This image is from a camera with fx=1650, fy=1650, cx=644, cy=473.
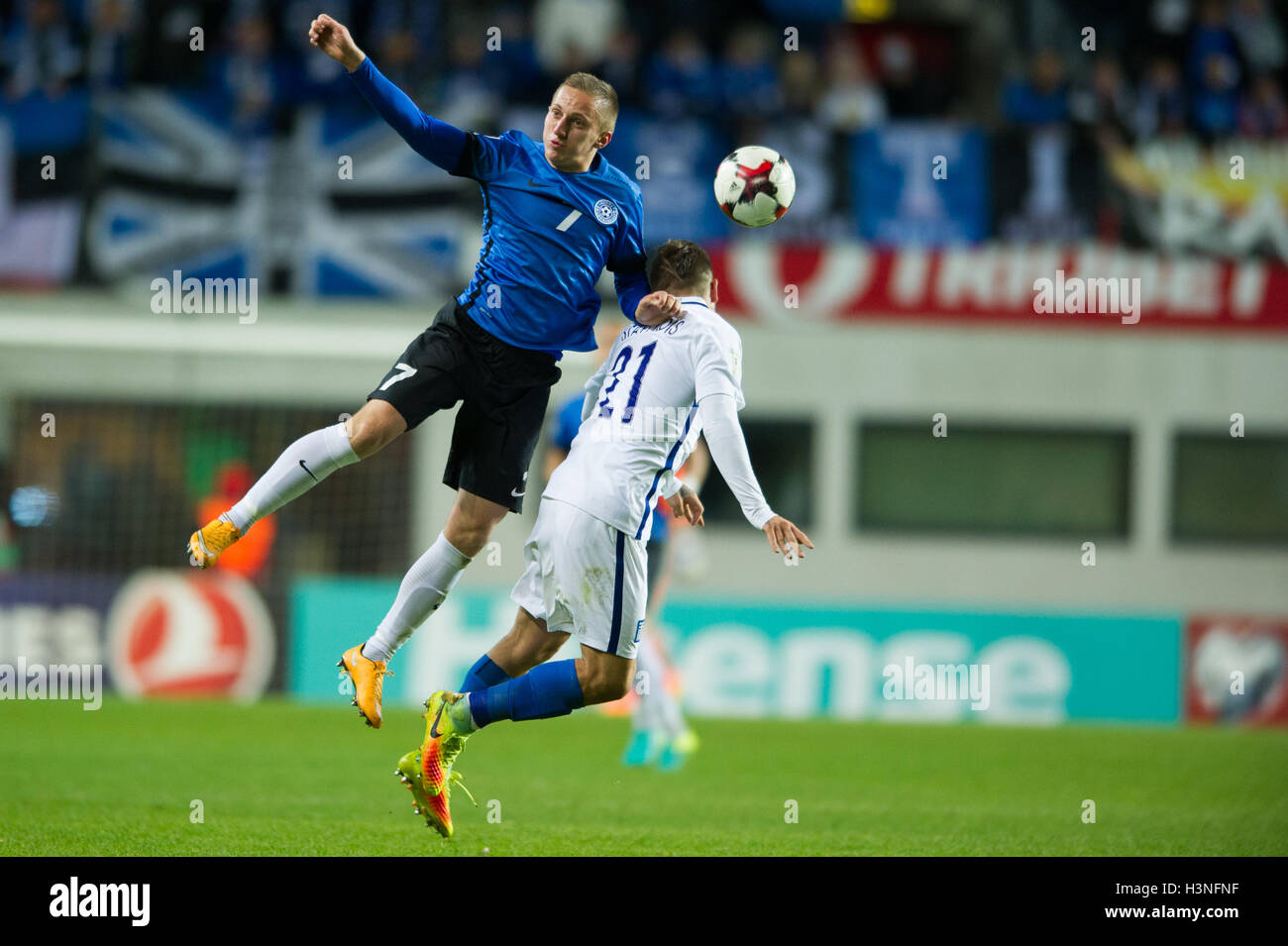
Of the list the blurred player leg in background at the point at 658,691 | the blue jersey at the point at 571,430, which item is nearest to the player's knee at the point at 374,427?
the blue jersey at the point at 571,430

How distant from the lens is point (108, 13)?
1697cm

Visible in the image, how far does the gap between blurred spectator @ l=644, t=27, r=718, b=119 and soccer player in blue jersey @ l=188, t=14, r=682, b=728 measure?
421 inches

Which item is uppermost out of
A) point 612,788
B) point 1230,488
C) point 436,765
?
point 1230,488

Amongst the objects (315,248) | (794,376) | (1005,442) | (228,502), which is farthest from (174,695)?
(1005,442)

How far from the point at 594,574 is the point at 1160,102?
1391cm

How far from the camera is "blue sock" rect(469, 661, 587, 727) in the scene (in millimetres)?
6324

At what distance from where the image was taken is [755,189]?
6.70m

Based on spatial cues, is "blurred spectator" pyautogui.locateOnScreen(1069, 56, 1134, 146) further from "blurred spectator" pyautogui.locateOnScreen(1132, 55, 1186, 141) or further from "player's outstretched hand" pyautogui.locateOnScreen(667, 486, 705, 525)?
"player's outstretched hand" pyautogui.locateOnScreen(667, 486, 705, 525)

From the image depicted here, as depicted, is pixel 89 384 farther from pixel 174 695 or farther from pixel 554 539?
pixel 554 539

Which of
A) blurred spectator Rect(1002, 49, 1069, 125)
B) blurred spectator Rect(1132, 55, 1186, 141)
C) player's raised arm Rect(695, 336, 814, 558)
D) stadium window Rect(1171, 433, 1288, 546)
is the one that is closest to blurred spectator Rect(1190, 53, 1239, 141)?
blurred spectator Rect(1132, 55, 1186, 141)

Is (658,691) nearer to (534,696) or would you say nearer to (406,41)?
(534,696)

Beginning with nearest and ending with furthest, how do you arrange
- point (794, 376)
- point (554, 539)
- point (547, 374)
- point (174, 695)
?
1. point (554, 539)
2. point (547, 374)
3. point (174, 695)
4. point (794, 376)

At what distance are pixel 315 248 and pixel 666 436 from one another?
10580mm

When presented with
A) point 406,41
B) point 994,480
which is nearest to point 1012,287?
point 994,480
